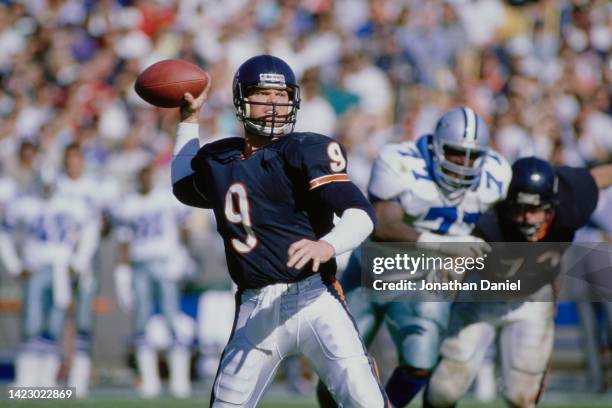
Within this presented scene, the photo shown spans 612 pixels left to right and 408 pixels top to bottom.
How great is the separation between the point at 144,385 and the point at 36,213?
1.65m

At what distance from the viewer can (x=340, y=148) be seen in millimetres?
4184

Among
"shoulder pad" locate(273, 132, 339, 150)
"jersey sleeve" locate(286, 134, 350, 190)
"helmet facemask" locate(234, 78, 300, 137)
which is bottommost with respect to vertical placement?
Answer: "jersey sleeve" locate(286, 134, 350, 190)

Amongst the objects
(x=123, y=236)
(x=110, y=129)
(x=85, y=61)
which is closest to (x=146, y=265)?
(x=123, y=236)

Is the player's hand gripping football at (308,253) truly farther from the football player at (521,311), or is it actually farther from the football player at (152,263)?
the football player at (152,263)

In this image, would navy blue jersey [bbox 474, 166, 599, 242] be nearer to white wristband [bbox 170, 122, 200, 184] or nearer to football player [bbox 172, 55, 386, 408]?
football player [bbox 172, 55, 386, 408]

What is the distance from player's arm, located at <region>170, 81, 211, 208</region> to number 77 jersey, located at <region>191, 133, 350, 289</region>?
308 mm

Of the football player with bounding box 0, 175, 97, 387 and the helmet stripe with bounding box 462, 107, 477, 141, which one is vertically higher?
the helmet stripe with bounding box 462, 107, 477, 141

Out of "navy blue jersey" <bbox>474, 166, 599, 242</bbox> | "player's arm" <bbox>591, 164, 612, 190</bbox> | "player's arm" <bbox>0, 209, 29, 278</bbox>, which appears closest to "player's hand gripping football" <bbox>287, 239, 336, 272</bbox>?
"navy blue jersey" <bbox>474, 166, 599, 242</bbox>

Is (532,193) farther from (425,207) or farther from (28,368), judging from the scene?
(28,368)

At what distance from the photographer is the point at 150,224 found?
29.8 ft

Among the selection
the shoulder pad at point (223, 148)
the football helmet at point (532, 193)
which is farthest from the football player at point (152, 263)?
the shoulder pad at point (223, 148)

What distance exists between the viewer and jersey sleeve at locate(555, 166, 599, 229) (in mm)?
5664

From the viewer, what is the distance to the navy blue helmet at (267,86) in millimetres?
4371

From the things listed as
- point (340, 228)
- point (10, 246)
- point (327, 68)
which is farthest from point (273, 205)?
point (327, 68)
